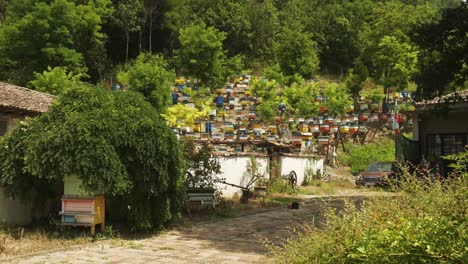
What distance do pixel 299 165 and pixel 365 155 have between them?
795 cm

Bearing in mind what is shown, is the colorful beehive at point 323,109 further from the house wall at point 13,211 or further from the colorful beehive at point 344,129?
the house wall at point 13,211

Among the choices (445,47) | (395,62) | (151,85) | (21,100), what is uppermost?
(395,62)

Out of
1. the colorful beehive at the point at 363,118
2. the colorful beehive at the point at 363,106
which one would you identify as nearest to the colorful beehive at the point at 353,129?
the colorful beehive at the point at 363,118

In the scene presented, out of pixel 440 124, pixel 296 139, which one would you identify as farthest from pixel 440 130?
pixel 296 139

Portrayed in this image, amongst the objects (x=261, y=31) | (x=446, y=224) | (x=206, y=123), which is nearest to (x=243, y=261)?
(x=446, y=224)

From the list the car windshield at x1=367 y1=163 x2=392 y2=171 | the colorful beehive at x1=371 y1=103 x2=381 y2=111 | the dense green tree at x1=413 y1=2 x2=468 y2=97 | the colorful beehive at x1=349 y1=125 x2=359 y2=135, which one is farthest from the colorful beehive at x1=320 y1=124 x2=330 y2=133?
the dense green tree at x1=413 y1=2 x2=468 y2=97

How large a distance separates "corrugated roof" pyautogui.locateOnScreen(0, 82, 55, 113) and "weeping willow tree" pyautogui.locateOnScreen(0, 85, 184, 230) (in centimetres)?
219

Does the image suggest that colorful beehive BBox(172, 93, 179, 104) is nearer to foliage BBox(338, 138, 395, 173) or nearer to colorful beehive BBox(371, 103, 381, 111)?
foliage BBox(338, 138, 395, 173)

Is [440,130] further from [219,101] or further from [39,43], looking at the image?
[39,43]

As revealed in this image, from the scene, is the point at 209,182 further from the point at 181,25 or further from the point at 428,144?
the point at 181,25

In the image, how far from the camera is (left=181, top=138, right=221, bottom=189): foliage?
14.0 m

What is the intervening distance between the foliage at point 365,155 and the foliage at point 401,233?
2332 centimetres

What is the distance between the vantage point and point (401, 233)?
3.45 metres

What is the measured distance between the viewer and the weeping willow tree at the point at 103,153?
379 inches
